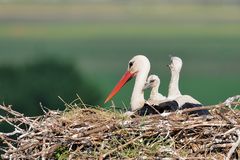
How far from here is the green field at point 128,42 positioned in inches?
789

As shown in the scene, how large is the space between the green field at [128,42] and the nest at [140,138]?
3118 millimetres

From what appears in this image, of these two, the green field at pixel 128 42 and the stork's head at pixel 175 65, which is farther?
the green field at pixel 128 42

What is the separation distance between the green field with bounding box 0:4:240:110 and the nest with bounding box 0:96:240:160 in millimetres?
3118

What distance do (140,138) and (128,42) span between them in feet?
92.7

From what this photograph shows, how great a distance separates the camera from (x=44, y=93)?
19.3 metres

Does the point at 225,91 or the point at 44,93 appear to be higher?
the point at 225,91

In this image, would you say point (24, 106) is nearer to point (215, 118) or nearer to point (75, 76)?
point (75, 76)

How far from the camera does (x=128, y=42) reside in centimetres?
3422

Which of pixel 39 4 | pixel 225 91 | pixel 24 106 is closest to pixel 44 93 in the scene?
pixel 24 106

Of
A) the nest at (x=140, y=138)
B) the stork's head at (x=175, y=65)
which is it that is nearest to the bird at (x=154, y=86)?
the stork's head at (x=175, y=65)

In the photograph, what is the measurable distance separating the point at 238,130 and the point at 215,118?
26 cm

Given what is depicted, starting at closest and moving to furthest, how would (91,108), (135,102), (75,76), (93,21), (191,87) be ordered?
(91,108) → (135,102) → (191,87) → (75,76) → (93,21)

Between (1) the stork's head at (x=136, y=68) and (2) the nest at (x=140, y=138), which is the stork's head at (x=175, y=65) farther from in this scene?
(2) the nest at (x=140, y=138)

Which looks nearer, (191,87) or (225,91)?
(225,91)
